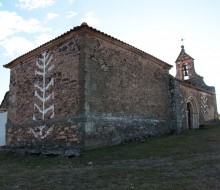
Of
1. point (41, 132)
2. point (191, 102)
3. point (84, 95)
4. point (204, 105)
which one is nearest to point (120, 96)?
point (84, 95)

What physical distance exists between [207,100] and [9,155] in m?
17.3

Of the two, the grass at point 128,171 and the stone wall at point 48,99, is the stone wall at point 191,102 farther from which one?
the stone wall at point 48,99

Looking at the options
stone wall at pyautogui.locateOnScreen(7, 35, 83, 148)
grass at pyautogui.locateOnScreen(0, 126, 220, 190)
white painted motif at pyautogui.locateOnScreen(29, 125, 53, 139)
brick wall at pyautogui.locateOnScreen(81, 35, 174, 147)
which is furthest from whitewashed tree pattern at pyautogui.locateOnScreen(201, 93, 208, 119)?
white painted motif at pyautogui.locateOnScreen(29, 125, 53, 139)

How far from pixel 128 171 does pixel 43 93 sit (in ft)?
23.6

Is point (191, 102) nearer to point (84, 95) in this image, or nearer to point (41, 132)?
point (84, 95)

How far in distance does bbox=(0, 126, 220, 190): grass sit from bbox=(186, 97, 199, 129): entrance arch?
977cm

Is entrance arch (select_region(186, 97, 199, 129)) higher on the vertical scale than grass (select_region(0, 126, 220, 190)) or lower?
higher

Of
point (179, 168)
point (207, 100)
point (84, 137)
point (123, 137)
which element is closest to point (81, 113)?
point (84, 137)

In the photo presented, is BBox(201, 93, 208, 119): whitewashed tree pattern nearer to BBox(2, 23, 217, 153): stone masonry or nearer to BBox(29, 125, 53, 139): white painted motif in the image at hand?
BBox(2, 23, 217, 153): stone masonry

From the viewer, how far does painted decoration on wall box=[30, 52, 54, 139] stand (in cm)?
1231

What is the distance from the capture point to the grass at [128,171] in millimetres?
5598

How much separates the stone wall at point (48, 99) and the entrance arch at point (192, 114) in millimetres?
11677

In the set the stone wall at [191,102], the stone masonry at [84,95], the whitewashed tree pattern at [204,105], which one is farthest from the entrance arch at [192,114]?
the stone masonry at [84,95]

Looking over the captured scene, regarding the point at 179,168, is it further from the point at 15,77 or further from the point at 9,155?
the point at 15,77
